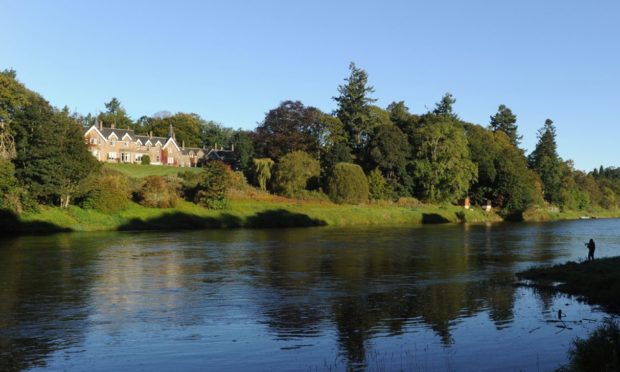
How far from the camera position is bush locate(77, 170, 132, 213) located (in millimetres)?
70500

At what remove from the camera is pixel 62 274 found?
32062mm

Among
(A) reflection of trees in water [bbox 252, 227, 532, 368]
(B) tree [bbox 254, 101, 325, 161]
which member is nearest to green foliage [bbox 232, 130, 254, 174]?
(B) tree [bbox 254, 101, 325, 161]

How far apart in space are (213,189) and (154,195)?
8.22m

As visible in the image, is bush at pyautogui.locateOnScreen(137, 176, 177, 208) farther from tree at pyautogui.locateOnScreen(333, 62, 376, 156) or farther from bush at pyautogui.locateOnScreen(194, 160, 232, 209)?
tree at pyautogui.locateOnScreen(333, 62, 376, 156)

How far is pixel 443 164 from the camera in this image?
349 feet

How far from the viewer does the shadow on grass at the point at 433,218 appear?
9369cm

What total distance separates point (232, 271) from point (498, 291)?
15105 mm

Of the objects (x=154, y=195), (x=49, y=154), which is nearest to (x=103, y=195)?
(x=154, y=195)

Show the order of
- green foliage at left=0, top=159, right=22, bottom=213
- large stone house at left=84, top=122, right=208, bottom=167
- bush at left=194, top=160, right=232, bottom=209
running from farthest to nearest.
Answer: large stone house at left=84, top=122, right=208, bottom=167
bush at left=194, top=160, right=232, bottom=209
green foliage at left=0, top=159, right=22, bottom=213

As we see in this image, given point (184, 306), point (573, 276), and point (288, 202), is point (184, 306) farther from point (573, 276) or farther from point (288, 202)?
point (288, 202)

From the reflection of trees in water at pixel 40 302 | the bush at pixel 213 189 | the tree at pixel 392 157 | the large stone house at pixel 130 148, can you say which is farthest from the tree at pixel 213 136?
the reflection of trees in water at pixel 40 302

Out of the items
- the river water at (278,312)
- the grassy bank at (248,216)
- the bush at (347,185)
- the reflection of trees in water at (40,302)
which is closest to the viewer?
the river water at (278,312)

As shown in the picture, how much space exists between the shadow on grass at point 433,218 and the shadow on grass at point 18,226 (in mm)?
55101

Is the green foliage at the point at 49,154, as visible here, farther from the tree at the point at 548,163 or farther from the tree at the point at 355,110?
the tree at the point at 548,163
